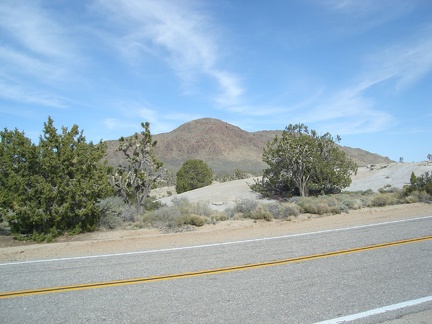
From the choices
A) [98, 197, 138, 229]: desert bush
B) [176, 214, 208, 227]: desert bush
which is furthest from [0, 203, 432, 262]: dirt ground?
[98, 197, 138, 229]: desert bush

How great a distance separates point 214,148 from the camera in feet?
419

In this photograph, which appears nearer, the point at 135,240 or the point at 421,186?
the point at 135,240

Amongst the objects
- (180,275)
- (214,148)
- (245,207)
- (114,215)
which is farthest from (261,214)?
(214,148)

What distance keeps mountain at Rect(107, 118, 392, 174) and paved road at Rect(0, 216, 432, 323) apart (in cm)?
10025

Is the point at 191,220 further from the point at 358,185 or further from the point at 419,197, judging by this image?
the point at 358,185

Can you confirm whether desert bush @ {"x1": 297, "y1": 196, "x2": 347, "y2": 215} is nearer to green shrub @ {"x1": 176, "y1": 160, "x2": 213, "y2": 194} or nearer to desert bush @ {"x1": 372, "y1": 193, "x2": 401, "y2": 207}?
desert bush @ {"x1": 372, "y1": 193, "x2": 401, "y2": 207}

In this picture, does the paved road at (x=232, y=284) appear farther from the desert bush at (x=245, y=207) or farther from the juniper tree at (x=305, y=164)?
the juniper tree at (x=305, y=164)

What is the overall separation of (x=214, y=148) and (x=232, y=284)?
121377mm

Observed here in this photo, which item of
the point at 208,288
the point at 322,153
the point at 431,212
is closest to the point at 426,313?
the point at 208,288

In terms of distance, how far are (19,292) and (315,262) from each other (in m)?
6.07

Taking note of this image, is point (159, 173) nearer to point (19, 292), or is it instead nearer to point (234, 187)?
point (19, 292)

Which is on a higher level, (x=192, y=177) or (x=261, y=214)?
(x=192, y=177)

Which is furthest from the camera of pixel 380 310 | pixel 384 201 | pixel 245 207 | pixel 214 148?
pixel 214 148

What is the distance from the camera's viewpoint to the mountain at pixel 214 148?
118 meters
